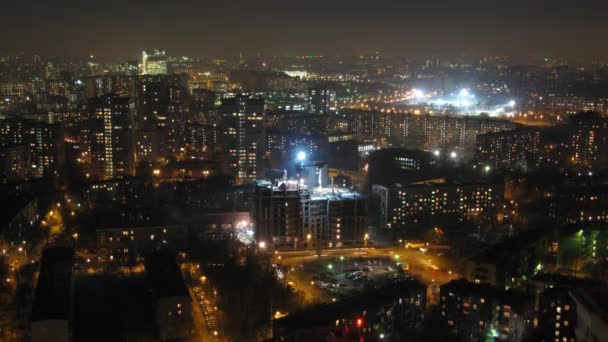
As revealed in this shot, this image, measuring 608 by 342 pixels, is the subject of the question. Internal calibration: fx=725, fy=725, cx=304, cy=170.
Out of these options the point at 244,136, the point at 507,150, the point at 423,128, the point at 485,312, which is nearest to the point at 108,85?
the point at 244,136

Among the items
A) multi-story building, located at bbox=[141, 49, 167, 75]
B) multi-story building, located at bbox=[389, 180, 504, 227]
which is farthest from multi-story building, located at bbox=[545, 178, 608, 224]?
multi-story building, located at bbox=[141, 49, 167, 75]

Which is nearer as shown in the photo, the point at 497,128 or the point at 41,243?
the point at 41,243

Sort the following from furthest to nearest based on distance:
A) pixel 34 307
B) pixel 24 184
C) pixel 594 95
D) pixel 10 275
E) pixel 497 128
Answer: pixel 594 95 < pixel 497 128 < pixel 24 184 < pixel 10 275 < pixel 34 307

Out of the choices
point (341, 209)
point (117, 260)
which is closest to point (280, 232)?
point (341, 209)

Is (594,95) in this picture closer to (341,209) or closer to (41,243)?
(341,209)

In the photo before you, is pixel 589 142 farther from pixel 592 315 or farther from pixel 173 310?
pixel 592 315

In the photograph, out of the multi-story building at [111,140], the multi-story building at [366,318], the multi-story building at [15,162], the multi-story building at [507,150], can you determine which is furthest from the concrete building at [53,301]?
the multi-story building at [507,150]
